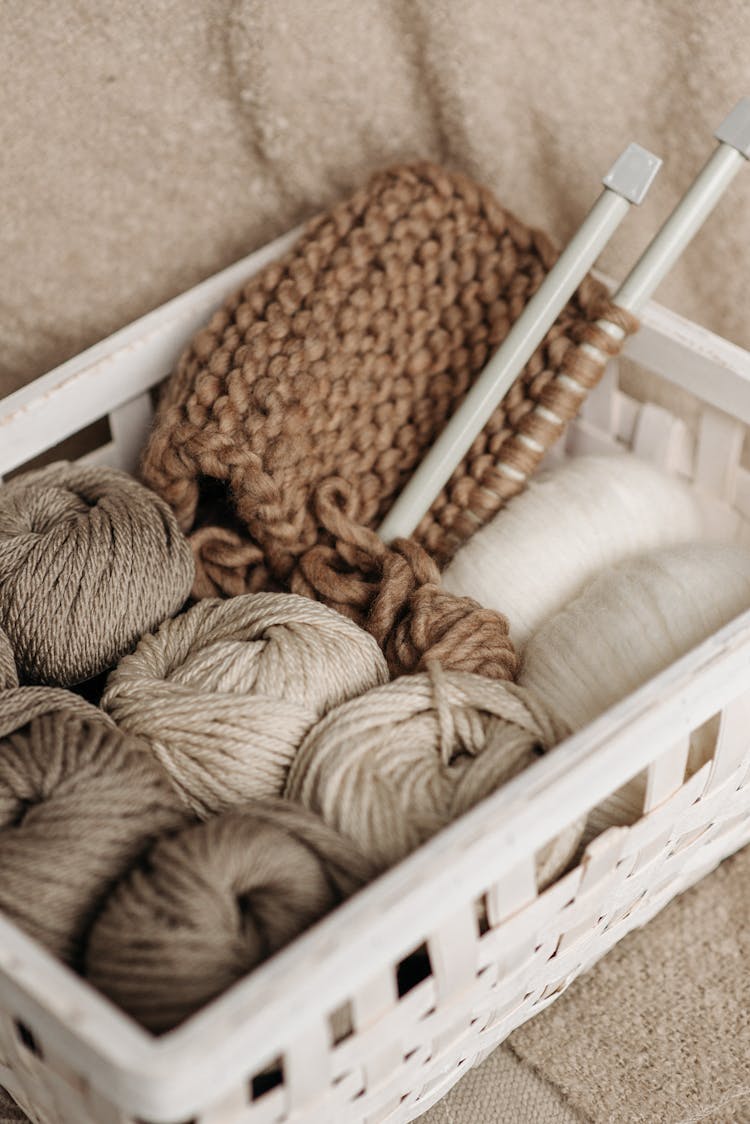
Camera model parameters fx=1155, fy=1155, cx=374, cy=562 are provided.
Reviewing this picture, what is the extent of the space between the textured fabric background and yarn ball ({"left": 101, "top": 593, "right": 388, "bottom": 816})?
0.81 ft

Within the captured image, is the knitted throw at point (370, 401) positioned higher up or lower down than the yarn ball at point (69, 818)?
higher up

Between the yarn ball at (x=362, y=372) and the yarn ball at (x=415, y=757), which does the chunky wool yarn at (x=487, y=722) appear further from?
the yarn ball at (x=362, y=372)

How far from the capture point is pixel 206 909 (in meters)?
0.47

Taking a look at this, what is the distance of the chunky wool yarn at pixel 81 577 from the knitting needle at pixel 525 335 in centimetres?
16

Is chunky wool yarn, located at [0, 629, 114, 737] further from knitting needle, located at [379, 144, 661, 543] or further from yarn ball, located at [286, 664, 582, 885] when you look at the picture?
knitting needle, located at [379, 144, 661, 543]

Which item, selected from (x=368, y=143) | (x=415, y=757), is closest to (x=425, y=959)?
(x=415, y=757)

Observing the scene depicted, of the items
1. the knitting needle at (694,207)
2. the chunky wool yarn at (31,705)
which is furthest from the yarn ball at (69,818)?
the knitting needle at (694,207)

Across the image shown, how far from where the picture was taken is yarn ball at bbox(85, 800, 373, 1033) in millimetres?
463

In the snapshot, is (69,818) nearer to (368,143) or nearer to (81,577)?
(81,577)

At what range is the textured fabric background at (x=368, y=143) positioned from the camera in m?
0.73

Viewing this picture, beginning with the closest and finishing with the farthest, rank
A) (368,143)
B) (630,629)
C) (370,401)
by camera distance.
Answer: (630,629)
(370,401)
(368,143)

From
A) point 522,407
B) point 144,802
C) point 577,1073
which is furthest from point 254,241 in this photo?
point 577,1073

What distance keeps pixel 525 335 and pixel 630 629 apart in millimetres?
214

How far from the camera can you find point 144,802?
0.53 metres
